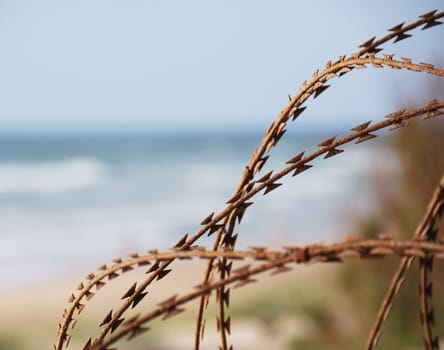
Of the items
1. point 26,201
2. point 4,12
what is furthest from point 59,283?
point 4,12

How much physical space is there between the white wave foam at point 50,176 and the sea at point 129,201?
0.01 m

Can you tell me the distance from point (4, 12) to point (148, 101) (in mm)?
3540

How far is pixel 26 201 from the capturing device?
8711 mm

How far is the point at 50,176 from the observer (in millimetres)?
9969

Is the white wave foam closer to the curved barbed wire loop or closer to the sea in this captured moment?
the sea

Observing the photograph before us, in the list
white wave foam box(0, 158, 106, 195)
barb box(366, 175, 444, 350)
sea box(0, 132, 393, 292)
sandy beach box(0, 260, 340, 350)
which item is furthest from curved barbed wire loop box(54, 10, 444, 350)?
white wave foam box(0, 158, 106, 195)

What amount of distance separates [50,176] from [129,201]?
1831mm

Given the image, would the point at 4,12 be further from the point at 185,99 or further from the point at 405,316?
the point at 405,316

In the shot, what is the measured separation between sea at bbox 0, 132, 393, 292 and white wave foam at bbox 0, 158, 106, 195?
0.01 meters

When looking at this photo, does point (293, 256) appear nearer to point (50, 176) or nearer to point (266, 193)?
point (266, 193)

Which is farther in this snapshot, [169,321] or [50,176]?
[50,176]

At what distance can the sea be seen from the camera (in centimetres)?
719

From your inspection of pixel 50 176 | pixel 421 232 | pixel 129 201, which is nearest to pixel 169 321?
pixel 129 201

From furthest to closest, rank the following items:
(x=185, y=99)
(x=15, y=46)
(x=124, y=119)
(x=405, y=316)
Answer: (x=124, y=119) < (x=185, y=99) < (x=15, y=46) < (x=405, y=316)
